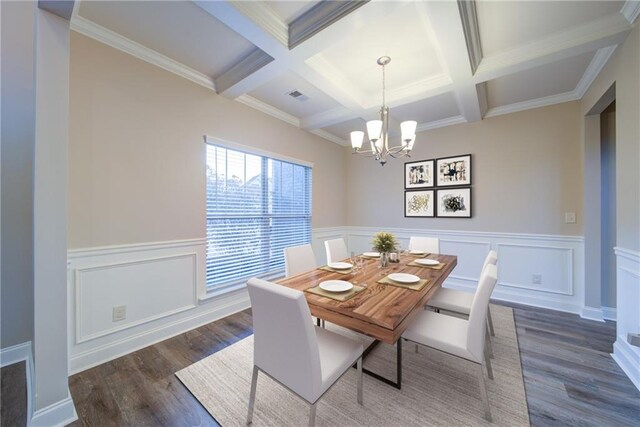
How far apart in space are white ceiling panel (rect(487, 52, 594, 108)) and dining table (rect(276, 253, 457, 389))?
2145 millimetres

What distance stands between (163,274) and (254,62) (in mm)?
2191

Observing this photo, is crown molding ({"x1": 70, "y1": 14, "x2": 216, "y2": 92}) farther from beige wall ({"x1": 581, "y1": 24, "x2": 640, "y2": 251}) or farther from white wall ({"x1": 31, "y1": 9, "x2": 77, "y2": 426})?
beige wall ({"x1": 581, "y1": 24, "x2": 640, "y2": 251})

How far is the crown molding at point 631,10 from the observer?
165 cm

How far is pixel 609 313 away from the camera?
104 inches

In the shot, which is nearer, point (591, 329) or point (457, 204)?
point (591, 329)

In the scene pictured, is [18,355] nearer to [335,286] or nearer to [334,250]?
[335,286]

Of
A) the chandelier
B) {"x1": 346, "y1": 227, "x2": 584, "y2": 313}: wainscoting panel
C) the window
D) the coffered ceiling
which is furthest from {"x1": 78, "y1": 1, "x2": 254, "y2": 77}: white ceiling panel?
{"x1": 346, "y1": 227, "x2": 584, "y2": 313}: wainscoting panel

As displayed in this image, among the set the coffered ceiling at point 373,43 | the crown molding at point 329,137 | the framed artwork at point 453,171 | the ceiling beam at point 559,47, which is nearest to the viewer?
the coffered ceiling at point 373,43

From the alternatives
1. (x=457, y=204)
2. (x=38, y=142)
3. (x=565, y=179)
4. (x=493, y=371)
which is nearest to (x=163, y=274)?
(x=38, y=142)

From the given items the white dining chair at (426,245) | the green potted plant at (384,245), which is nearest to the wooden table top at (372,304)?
the green potted plant at (384,245)

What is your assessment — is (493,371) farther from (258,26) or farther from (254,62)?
(254,62)

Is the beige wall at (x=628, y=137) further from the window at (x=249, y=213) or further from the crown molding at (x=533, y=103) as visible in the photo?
the window at (x=249, y=213)

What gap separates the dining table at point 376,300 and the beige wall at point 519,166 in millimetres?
1682

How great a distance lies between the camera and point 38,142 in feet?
4.24
